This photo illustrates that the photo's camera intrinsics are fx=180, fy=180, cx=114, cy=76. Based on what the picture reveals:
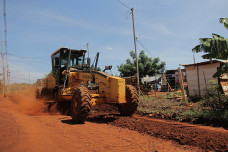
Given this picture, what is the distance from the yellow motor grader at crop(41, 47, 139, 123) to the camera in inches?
263

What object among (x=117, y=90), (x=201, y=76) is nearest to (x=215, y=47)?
(x=117, y=90)

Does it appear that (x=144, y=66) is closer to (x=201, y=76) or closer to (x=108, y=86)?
(x=201, y=76)

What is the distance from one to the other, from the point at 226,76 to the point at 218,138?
10107 millimetres

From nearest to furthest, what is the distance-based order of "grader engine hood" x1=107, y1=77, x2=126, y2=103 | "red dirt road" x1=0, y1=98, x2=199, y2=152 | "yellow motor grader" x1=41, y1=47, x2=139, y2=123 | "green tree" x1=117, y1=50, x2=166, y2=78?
"red dirt road" x1=0, y1=98, x2=199, y2=152
"yellow motor grader" x1=41, y1=47, x2=139, y2=123
"grader engine hood" x1=107, y1=77, x2=126, y2=103
"green tree" x1=117, y1=50, x2=166, y2=78

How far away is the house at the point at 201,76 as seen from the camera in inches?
483

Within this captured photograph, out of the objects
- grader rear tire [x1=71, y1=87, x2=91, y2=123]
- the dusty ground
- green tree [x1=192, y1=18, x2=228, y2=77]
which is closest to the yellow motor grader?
grader rear tire [x1=71, y1=87, x2=91, y2=123]

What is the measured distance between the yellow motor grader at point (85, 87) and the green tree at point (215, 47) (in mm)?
3118

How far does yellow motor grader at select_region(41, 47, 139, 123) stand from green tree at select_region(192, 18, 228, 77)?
3.12 m

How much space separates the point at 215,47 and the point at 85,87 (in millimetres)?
5113

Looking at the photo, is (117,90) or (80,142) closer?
(80,142)

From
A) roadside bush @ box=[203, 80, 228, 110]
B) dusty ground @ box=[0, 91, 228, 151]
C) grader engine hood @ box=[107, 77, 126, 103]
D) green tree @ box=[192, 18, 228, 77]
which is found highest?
green tree @ box=[192, 18, 228, 77]

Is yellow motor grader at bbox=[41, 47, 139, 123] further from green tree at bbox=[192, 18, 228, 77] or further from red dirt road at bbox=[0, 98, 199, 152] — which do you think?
green tree at bbox=[192, 18, 228, 77]

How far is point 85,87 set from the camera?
7.14 meters

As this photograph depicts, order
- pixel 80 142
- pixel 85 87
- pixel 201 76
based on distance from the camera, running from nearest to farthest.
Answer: pixel 80 142
pixel 85 87
pixel 201 76
